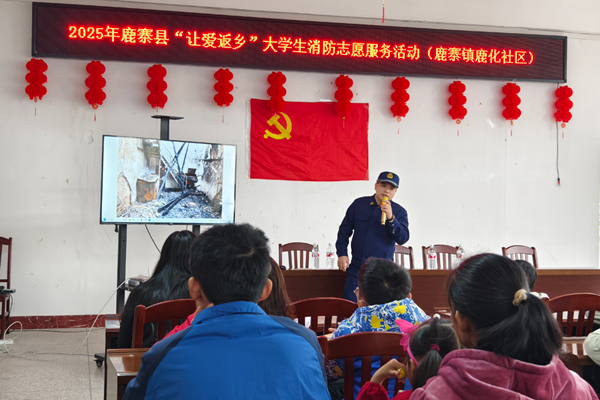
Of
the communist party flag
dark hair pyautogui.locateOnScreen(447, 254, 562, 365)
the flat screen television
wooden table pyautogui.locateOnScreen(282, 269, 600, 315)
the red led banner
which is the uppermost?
the red led banner

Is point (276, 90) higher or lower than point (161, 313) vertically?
higher

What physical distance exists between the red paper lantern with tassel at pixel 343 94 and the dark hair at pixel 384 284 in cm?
331

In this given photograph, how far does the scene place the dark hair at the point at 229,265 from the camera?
3.72 feet

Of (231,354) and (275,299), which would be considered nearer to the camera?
(231,354)

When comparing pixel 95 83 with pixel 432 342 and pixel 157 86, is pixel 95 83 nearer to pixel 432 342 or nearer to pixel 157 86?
pixel 157 86

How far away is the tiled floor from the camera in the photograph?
316cm

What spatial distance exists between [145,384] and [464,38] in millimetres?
5253

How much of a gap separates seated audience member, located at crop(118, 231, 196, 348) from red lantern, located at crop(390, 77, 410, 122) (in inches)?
137

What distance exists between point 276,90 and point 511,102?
97.5 inches

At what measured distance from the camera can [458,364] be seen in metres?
1.00

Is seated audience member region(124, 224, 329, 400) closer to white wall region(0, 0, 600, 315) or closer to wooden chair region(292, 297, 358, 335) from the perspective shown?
wooden chair region(292, 297, 358, 335)

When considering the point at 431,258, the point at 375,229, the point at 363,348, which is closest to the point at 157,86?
the point at 375,229

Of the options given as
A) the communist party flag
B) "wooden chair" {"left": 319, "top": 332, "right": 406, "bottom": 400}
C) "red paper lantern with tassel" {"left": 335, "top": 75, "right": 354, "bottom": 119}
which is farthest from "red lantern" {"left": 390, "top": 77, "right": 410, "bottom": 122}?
"wooden chair" {"left": 319, "top": 332, "right": 406, "bottom": 400}

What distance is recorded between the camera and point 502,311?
3.35 feet
